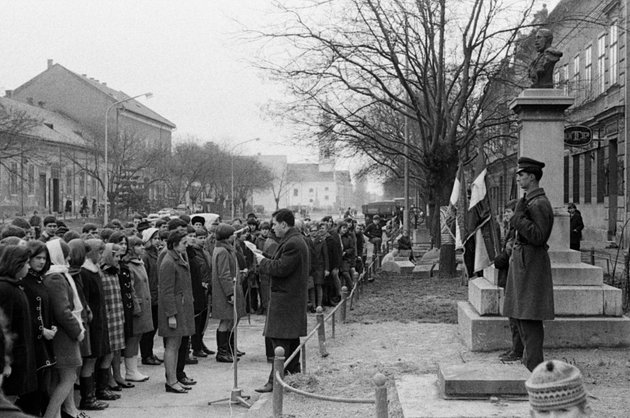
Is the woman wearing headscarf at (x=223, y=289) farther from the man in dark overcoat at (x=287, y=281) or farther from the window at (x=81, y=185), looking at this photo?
the window at (x=81, y=185)

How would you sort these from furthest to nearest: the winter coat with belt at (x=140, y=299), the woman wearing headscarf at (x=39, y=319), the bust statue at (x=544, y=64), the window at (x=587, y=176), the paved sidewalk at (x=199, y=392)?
the window at (x=587, y=176) < the bust statue at (x=544, y=64) < the winter coat with belt at (x=140, y=299) < the paved sidewalk at (x=199, y=392) < the woman wearing headscarf at (x=39, y=319)

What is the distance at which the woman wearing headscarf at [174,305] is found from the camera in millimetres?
8609

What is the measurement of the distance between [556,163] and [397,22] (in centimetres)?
1175

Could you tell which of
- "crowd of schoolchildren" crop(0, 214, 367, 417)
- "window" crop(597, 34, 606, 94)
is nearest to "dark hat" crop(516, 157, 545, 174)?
"crowd of schoolchildren" crop(0, 214, 367, 417)

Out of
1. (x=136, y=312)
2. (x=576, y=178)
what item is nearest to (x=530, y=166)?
(x=136, y=312)

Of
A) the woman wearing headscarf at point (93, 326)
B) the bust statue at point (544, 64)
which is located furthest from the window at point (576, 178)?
the woman wearing headscarf at point (93, 326)

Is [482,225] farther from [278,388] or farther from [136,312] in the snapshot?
[278,388]

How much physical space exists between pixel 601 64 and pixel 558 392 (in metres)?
32.6

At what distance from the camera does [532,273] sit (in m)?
7.40

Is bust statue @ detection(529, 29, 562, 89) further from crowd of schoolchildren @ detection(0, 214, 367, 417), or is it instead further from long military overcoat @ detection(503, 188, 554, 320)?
crowd of schoolchildren @ detection(0, 214, 367, 417)

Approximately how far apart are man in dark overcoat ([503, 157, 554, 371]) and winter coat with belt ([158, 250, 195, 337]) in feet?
11.6

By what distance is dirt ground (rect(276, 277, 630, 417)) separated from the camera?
747 cm

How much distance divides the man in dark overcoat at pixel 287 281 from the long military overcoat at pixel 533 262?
2.24 m

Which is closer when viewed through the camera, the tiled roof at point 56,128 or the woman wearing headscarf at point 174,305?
the woman wearing headscarf at point 174,305
